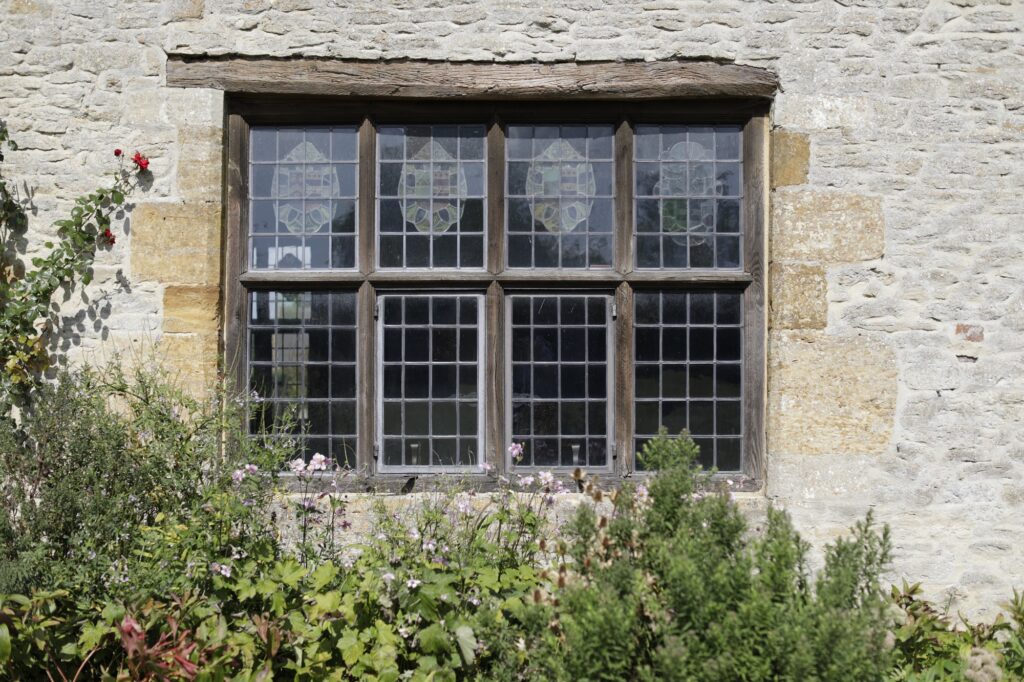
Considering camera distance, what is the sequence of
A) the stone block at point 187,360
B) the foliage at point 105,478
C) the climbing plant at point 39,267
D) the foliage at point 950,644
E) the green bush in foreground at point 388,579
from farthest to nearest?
the stone block at point 187,360 → the climbing plant at point 39,267 → the foliage at point 950,644 → the foliage at point 105,478 → the green bush in foreground at point 388,579

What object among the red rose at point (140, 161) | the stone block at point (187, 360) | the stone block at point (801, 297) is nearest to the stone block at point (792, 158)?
the stone block at point (801, 297)

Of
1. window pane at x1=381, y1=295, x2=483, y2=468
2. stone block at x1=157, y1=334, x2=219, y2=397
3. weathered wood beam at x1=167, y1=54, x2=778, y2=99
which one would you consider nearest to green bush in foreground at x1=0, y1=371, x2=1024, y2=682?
stone block at x1=157, y1=334, x2=219, y2=397

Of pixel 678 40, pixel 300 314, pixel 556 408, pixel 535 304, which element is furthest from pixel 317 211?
pixel 678 40

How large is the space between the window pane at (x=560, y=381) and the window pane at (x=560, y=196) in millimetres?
243

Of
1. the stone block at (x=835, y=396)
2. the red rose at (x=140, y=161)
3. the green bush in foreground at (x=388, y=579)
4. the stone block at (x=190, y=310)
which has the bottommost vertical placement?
the green bush in foreground at (x=388, y=579)

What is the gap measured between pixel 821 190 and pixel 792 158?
21 cm

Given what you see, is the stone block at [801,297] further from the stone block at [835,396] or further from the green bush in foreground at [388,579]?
the green bush in foreground at [388,579]

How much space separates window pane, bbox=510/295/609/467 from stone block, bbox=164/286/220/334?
1.50 m

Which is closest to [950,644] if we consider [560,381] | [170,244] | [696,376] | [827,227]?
[696,376]

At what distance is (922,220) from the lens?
3.98 meters

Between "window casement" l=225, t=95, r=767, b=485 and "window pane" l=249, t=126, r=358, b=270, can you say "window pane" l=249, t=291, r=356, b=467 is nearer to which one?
"window casement" l=225, t=95, r=767, b=485

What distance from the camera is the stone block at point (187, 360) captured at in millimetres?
3939

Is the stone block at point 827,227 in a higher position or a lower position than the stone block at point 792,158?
lower

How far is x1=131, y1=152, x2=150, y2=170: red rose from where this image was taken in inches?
154
